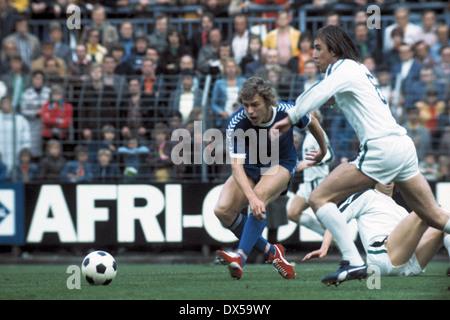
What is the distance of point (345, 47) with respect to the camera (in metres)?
6.83

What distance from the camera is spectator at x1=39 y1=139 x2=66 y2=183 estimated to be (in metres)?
13.2

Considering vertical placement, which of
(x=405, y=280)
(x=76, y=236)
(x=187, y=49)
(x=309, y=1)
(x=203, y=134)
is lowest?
(x=76, y=236)

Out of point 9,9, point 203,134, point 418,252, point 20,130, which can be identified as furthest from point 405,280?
point 9,9

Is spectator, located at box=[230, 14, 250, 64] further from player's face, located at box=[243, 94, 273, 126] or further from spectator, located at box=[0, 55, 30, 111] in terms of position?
player's face, located at box=[243, 94, 273, 126]

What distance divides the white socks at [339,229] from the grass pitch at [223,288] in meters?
0.28

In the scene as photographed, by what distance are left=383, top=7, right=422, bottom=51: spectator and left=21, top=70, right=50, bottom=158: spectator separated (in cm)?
643

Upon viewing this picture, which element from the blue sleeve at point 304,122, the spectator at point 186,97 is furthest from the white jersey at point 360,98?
the spectator at point 186,97

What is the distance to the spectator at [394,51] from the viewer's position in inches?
563

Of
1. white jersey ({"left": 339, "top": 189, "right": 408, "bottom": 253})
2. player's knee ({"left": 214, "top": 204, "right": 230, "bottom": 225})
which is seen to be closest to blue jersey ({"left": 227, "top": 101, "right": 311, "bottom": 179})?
player's knee ({"left": 214, "top": 204, "right": 230, "bottom": 225})

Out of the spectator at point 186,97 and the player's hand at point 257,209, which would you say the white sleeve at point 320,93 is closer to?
the player's hand at point 257,209

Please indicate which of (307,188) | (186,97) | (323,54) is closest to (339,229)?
(323,54)

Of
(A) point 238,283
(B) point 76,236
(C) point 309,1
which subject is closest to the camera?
(A) point 238,283

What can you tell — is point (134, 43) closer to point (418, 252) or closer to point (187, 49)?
point (187, 49)

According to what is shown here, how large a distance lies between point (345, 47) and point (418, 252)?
2314 millimetres
